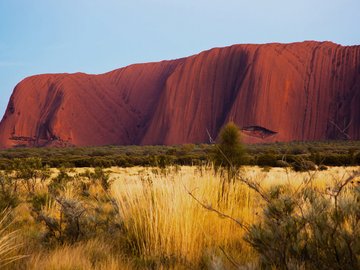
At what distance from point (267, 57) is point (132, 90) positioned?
36.6 meters

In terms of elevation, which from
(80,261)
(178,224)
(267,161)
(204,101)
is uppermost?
(204,101)

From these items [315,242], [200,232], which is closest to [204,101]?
[200,232]

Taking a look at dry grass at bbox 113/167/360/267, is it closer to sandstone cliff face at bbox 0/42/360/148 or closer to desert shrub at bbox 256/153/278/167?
desert shrub at bbox 256/153/278/167

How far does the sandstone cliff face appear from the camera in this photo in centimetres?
6919

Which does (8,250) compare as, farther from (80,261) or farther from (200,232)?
(200,232)

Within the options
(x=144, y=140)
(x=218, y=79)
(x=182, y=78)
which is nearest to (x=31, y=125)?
(x=144, y=140)

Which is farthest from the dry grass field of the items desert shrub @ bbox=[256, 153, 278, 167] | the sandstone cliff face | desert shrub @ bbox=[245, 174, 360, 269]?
the sandstone cliff face

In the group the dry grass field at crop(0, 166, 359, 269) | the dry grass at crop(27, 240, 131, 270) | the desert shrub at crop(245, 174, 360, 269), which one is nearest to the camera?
the desert shrub at crop(245, 174, 360, 269)

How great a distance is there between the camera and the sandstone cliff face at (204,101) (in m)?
69.2

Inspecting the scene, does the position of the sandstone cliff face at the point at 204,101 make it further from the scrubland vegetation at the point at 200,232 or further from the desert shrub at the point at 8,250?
the desert shrub at the point at 8,250

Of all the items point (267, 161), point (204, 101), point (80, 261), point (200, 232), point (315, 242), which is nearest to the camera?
point (315, 242)

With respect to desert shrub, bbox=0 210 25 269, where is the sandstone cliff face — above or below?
above

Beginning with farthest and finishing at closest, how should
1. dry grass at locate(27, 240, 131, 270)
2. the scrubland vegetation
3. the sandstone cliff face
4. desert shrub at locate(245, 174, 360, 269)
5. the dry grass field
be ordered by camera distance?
1. the sandstone cliff face
2. the dry grass field
3. dry grass at locate(27, 240, 131, 270)
4. the scrubland vegetation
5. desert shrub at locate(245, 174, 360, 269)

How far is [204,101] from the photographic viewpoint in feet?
258
